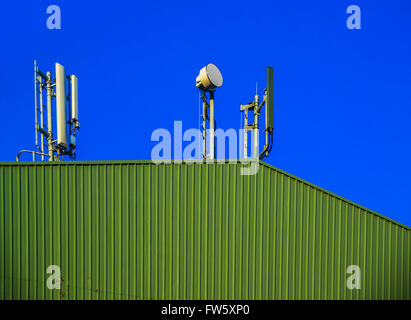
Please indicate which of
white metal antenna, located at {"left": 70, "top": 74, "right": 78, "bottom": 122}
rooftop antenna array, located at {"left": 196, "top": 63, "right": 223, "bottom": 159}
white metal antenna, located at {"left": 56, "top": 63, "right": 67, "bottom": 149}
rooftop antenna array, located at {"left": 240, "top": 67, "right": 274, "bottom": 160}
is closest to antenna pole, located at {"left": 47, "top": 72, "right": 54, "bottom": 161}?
white metal antenna, located at {"left": 56, "top": 63, "right": 67, "bottom": 149}

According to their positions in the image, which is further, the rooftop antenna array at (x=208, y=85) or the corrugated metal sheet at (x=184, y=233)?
the rooftop antenna array at (x=208, y=85)

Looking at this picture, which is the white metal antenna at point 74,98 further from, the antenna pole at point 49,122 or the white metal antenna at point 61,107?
the antenna pole at point 49,122

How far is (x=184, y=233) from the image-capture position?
16.0 feet

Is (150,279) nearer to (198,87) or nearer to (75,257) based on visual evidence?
(75,257)

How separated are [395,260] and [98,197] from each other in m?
7.67

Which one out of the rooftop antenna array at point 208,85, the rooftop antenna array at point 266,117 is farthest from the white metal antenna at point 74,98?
the rooftop antenna array at point 266,117

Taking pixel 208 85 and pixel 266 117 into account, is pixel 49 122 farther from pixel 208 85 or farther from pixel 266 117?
pixel 266 117

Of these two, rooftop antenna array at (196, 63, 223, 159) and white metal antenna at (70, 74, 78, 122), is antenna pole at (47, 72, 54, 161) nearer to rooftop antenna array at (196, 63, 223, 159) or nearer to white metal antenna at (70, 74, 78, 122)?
white metal antenna at (70, 74, 78, 122)

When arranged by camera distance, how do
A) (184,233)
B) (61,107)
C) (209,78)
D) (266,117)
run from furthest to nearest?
1. (61,107)
2. (209,78)
3. (266,117)
4. (184,233)

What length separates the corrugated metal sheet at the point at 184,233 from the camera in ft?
16.0

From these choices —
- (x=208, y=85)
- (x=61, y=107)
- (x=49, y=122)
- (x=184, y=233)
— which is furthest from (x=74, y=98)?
(x=184, y=233)

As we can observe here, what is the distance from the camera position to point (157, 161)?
191 inches

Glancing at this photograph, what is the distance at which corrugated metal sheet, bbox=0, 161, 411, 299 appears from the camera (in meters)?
4.86
